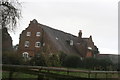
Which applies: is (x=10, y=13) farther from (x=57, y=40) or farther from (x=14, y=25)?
(x=57, y=40)

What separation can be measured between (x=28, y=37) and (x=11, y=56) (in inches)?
991

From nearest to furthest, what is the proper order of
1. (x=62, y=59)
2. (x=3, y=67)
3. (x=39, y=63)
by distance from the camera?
(x=3, y=67) < (x=39, y=63) < (x=62, y=59)

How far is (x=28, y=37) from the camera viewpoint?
53.6 m

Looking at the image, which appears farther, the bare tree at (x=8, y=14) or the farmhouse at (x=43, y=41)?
the farmhouse at (x=43, y=41)

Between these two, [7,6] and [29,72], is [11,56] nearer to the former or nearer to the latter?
[7,6]

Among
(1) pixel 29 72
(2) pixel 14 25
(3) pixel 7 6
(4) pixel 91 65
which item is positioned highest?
(3) pixel 7 6

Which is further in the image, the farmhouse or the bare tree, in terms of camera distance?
the farmhouse

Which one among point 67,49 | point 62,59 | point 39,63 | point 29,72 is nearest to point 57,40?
point 67,49

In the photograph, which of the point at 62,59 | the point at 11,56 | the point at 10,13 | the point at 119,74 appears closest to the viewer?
the point at 10,13

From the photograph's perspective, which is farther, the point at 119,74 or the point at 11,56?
the point at 11,56

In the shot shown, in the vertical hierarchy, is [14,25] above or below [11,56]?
above

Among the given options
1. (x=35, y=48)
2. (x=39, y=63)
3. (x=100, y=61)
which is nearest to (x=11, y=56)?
(x=39, y=63)

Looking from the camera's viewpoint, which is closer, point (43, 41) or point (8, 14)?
point (8, 14)

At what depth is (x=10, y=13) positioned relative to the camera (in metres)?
15.3
